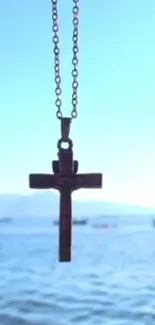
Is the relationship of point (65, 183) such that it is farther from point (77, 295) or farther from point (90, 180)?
point (77, 295)

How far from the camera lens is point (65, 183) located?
2812mm

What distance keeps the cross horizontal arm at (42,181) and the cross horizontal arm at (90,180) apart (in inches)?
5.8

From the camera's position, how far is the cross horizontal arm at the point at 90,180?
9.38 ft

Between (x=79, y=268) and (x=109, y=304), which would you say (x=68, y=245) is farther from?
(x=79, y=268)

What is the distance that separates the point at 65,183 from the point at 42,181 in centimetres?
14

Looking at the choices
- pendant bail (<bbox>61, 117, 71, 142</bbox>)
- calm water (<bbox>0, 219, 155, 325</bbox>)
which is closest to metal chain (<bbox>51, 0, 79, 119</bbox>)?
pendant bail (<bbox>61, 117, 71, 142</bbox>)

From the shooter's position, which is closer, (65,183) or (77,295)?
(65,183)

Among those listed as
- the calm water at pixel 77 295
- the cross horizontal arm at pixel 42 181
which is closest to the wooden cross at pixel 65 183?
the cross horizontal arm at pixel 42 181

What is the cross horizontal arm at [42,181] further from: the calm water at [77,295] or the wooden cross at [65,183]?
the calm water at [77,295]

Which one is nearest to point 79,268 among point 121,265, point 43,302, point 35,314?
point 121,265

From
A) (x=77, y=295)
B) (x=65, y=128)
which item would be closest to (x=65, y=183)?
(x=65, y=128)

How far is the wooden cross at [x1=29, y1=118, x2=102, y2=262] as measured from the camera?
2787mm

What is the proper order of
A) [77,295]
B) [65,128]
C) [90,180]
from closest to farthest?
[65,128], [90,180], [77,295]

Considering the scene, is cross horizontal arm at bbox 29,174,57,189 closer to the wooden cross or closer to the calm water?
the wooden cross
